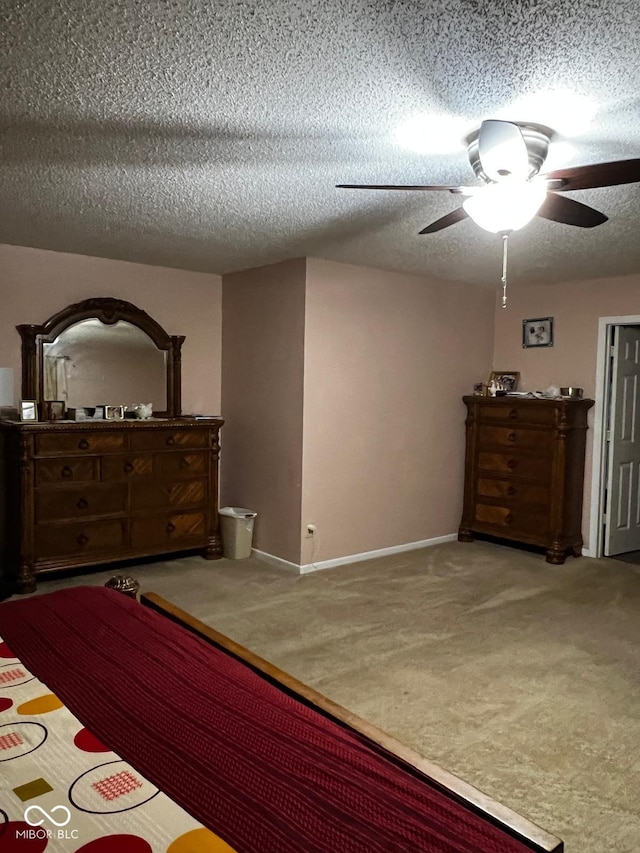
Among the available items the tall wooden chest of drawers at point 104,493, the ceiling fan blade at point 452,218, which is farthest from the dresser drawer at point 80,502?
the ceiling fan blade at point 452,218

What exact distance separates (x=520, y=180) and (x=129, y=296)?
354 centimetres

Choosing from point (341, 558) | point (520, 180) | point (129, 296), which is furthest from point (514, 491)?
point (520, 180)

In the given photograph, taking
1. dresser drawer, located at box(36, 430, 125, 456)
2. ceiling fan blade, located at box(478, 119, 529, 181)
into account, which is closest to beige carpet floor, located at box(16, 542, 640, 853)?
dresser drawer, located at box(36, 430, 125, 456)

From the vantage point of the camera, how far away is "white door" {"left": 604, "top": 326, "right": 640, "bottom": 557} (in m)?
5.34

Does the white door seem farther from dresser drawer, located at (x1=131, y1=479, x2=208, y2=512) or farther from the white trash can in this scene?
dresser drawer, located at (x1=131, y1=479, x2=208, y2=512)

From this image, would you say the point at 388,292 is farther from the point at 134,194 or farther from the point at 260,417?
the point at 134,194

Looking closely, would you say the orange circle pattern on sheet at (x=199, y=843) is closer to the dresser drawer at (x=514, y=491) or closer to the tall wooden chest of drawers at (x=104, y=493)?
the tall wooden chest of drawers at (x=104, y=493)

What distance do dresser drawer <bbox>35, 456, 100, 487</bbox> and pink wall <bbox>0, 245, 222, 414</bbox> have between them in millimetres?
677

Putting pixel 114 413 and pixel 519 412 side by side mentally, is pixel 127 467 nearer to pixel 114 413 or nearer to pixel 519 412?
pixel 114 413

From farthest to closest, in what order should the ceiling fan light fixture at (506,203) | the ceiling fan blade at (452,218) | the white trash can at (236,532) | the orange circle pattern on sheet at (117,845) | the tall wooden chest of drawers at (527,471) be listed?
the tall wooden chest of drawers at (527,471), the white trash can at (236,532), the ceiling fan blade at (452,218), the ceiling fan light fixture at (506,203), the orange circle pattern on sheet at (117,845)

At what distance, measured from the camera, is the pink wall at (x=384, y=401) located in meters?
4.81

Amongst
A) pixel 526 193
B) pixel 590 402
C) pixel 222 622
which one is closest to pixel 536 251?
pixel 590 402

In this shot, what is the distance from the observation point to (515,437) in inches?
215

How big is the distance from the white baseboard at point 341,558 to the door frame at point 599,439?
1.27 metres
